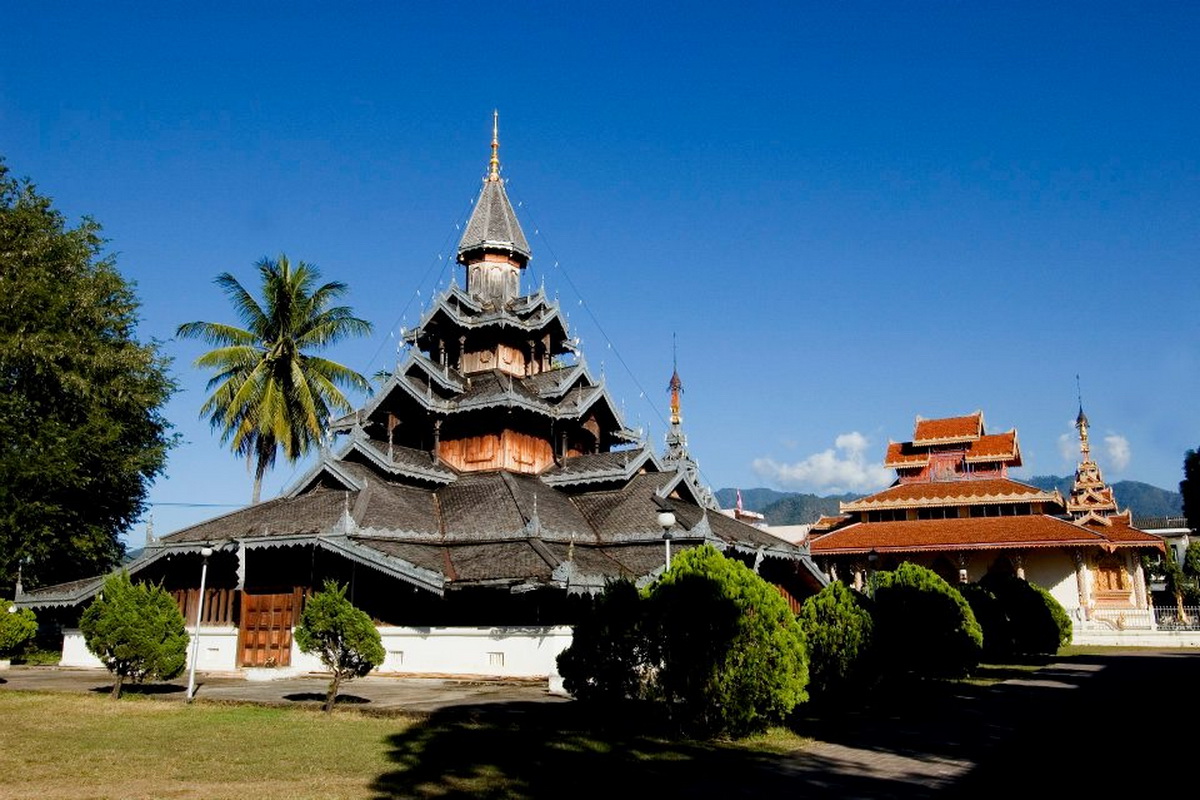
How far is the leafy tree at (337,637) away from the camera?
1638 cm

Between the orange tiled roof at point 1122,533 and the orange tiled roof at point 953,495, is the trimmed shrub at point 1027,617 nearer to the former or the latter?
the orange tiled roof at point 1122,533

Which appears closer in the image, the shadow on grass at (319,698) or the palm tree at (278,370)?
the shadow on grass at (319,698)

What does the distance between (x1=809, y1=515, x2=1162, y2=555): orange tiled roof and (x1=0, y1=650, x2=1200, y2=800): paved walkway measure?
1027 inches

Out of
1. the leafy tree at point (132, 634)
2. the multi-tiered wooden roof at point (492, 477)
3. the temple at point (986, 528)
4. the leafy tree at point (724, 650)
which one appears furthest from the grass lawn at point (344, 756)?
the temple at point (986, 528)

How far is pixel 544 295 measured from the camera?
121ft

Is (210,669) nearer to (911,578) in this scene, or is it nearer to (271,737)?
(271,737)

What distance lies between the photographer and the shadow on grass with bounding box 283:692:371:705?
18270 mm

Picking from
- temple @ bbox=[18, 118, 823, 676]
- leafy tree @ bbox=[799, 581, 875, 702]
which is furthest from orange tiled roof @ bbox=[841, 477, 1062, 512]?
leafy tree @ bbox=[799, 581, 875, 702]

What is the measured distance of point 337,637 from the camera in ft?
54.1

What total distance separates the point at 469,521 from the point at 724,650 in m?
15.6

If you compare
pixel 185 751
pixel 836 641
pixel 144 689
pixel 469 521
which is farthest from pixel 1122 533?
pixel 185 751

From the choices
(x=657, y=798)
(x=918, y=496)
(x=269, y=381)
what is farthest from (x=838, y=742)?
(x=918, y=496)

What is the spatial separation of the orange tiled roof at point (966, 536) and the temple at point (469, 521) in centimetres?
1941

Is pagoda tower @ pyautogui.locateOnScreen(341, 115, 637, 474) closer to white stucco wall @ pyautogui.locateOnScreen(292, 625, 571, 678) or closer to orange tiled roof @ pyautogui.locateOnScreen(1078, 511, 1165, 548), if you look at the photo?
white stucco wall @ pyautogui.locateOnScreen(292, 625, 571, 678)
